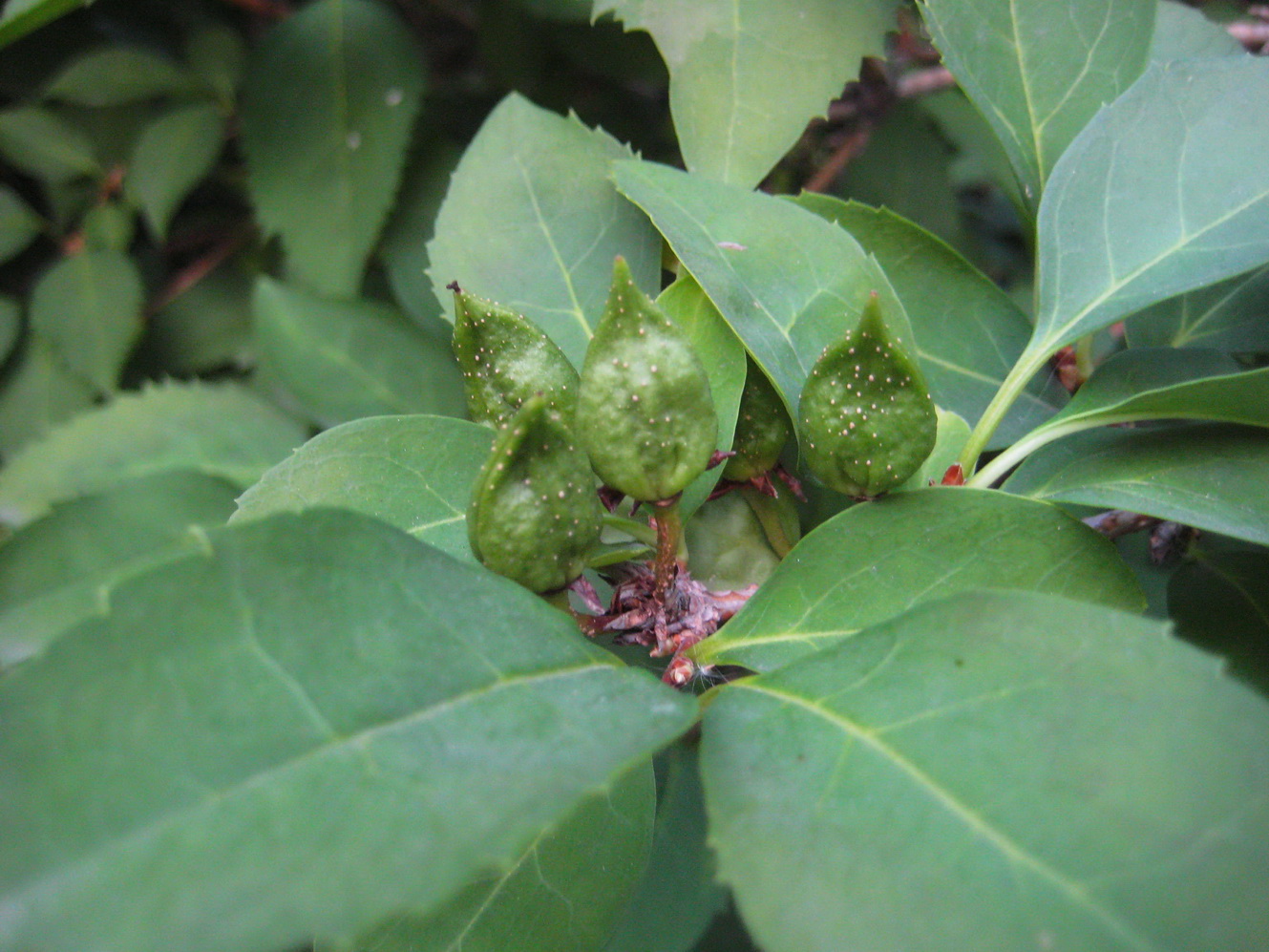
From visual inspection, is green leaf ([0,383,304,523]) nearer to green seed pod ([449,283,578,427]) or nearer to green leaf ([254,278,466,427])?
green leaf ([254,278,466,427])

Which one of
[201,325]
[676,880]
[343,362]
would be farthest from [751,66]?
[201,325]

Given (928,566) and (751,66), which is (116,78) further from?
(928,566)

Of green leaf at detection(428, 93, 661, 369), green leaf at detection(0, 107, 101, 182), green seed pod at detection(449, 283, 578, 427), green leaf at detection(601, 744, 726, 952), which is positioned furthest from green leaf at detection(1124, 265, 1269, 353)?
green leaf at detection(0, 107, 101, 182)

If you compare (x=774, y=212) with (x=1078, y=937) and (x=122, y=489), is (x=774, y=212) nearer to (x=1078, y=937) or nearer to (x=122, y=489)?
(x=1078, y=937)

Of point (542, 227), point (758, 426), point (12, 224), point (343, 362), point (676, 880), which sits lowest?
point (676, 880)

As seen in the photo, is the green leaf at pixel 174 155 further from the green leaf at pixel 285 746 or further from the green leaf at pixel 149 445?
the green leaf at pixel 285 746

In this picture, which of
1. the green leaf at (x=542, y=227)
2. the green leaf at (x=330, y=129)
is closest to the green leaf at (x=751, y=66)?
the green leaf at (x=542, y=227)
